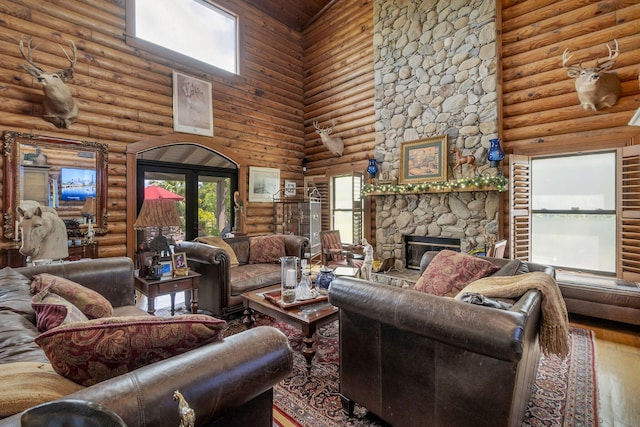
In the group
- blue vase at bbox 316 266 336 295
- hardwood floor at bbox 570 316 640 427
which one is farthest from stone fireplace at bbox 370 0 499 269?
blue vase at bbox 316 266 336 295

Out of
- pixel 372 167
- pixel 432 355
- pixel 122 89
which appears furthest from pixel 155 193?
pixel 432 355

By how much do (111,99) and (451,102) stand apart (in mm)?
5310

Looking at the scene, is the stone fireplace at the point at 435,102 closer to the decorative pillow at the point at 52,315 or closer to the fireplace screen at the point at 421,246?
the fireplace screen at the point at 421,246

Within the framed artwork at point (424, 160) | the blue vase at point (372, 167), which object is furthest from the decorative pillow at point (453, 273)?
the blue vase at point (372, 167)

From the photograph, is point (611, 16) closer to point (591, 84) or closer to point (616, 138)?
point (591, 84)

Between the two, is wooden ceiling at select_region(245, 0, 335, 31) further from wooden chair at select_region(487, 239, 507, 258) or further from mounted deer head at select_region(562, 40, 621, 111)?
wooden chair at select_region(487, 239, 507, 258)

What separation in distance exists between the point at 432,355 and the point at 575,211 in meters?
4.03

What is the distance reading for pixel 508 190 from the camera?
4.33 meters

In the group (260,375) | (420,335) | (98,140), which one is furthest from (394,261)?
(98,140)

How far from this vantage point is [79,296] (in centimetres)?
180

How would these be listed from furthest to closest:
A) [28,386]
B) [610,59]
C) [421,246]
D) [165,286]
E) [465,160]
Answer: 1. [421,246]
2. [465,160]
3. [610,59]
4. [165,286]
5. [28,386]

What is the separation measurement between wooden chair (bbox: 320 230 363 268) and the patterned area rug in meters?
2.27

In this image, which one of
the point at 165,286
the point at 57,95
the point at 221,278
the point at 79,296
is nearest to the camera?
the point at 79,296

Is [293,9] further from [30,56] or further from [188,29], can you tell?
[30,56]
